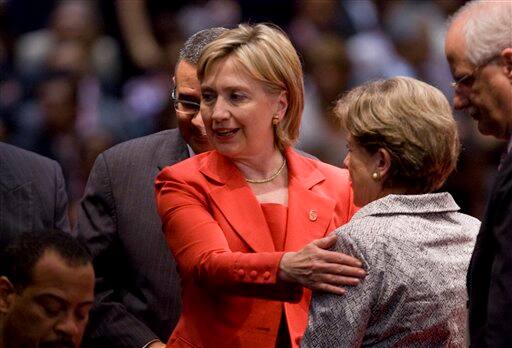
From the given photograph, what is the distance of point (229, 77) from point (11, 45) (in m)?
3.35

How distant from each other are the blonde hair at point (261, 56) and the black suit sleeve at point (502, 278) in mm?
819

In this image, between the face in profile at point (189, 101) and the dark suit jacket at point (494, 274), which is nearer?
the dark suit jacket at point (494, 274)

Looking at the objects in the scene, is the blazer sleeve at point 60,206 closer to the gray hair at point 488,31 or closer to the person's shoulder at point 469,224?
the person's shoulder at point 469,224

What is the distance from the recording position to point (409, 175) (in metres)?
2.65

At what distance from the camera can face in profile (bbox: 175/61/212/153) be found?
11.4 feet

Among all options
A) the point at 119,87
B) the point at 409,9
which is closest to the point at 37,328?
the point at 119,87

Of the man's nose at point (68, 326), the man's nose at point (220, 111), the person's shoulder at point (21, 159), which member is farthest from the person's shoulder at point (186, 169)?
the person's shoulder at point (21, 159)

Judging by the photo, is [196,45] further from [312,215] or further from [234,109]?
[312,215]

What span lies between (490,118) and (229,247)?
70cm

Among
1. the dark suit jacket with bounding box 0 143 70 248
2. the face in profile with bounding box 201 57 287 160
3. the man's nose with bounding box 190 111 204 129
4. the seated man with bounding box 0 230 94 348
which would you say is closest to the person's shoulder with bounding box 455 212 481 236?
the face in profile with bounding box 201 57 287 160

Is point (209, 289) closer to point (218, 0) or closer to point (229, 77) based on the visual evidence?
point (229, 77)

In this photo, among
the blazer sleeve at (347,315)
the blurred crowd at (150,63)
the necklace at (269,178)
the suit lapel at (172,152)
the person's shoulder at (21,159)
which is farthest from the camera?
A: the blurred crowd at (150,63)

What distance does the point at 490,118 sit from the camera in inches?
102

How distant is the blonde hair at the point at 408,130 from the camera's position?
262 centimetres
